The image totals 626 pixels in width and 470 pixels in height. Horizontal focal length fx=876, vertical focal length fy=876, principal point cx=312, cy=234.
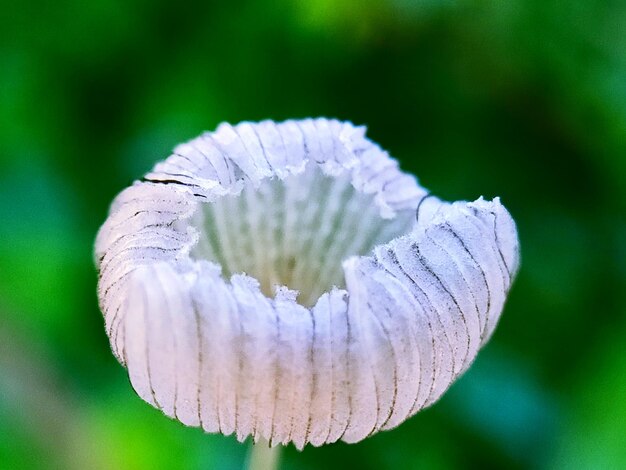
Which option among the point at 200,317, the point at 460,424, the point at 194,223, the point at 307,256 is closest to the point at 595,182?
the point at 460,424

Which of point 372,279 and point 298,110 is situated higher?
point 298,110

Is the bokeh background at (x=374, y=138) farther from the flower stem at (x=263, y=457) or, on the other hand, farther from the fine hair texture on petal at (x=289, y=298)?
the fine hair texture on petal at (x=289, y=298)

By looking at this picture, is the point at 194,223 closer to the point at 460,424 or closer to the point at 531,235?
the point at 460,424

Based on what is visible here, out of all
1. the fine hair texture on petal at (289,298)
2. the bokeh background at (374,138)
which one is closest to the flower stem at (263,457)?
the fine hair texture on petal at (289,298)

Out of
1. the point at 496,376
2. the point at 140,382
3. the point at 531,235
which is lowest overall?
the point at 140,382

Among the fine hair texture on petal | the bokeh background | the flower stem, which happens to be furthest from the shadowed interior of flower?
the bokeh background

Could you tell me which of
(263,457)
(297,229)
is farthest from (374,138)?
(263,457)
